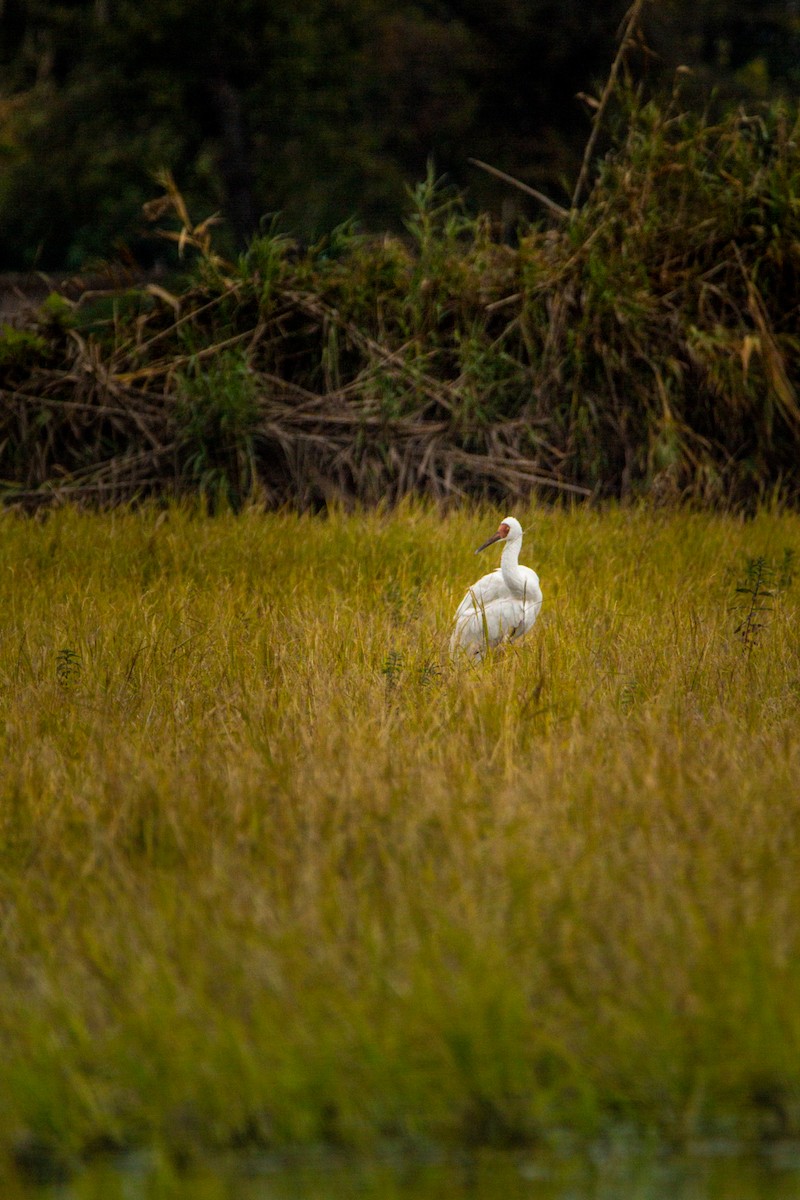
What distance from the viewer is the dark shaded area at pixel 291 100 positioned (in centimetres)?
2327

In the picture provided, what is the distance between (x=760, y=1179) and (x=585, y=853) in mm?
878

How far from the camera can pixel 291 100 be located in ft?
80.7

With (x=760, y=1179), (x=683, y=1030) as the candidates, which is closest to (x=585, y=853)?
(x=683, y=1030)

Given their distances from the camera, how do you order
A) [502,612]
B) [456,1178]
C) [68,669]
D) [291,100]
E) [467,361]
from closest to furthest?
[456,1178] < [68,669] < [502,612] < [467,361] < [291,100]

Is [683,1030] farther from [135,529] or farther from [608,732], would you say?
[135,529]

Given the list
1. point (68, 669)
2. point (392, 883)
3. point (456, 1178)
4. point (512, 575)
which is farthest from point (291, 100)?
point (456, 1178)

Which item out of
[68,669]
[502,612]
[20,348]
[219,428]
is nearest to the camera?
[68,669]

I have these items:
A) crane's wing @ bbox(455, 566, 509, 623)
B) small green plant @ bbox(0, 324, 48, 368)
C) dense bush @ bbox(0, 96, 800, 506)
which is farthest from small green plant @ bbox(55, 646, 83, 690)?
small green plant @ bbox(0, 324, 48, 368)

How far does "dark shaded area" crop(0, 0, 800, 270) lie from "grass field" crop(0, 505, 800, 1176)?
18781mm

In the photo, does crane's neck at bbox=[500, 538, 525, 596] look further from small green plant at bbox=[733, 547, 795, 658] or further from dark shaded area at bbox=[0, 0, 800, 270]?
dark shaded area at bbox=[0, 0, 800, 270]

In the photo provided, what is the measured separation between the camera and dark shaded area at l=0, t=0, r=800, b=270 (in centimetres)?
2327

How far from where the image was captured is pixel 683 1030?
2309mm

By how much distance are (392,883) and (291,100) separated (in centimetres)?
2347

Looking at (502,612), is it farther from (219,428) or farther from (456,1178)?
(219,428)
